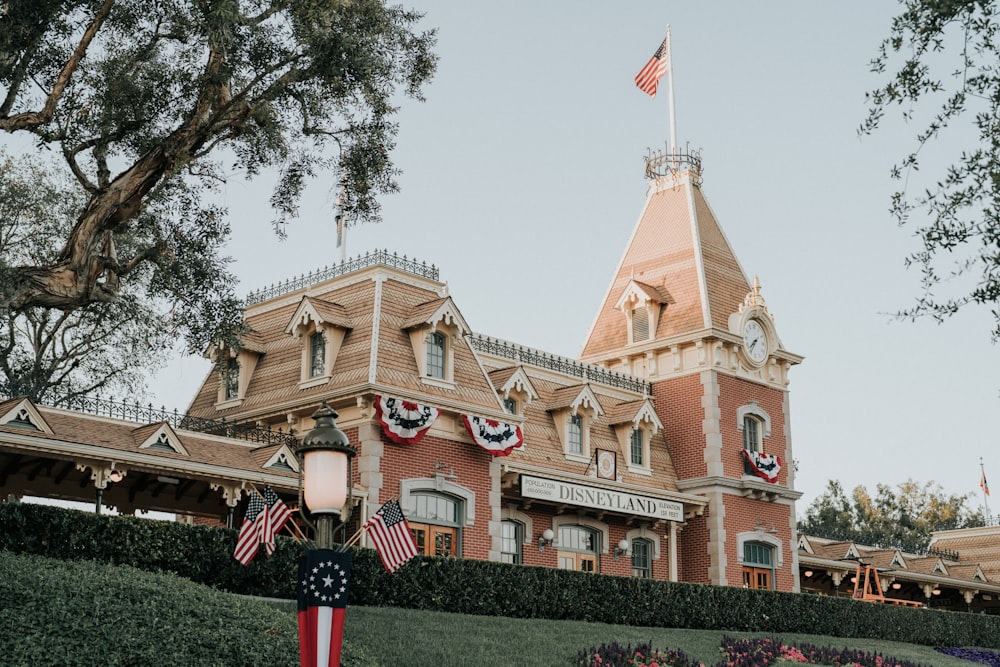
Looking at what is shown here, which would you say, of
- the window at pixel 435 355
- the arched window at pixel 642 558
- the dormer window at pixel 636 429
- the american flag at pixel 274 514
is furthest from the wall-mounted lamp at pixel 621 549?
the american flag at pixel 274 514

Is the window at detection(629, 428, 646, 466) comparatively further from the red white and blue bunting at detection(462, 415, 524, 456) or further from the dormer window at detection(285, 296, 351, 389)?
the dormer window at detection(285, 296, 351, 389)

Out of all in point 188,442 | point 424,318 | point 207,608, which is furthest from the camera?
point 424,318

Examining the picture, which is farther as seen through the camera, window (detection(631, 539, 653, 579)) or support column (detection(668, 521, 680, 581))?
window (detection(631, 539, 653, 579))

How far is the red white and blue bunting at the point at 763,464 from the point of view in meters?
33.2

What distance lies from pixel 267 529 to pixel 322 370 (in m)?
12.8

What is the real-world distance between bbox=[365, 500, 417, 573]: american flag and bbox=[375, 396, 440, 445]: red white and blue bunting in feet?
27.9

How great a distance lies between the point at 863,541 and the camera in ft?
140

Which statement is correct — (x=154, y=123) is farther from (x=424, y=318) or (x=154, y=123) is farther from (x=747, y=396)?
(x=747, y=396)

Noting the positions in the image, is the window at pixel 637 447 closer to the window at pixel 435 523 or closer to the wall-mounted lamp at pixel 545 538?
the wall-mounted lamp at pixel 545 538

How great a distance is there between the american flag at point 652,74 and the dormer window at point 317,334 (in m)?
15.3

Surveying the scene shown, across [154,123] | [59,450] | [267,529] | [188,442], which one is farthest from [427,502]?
[267,529]

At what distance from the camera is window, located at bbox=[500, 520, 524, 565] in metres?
28.0

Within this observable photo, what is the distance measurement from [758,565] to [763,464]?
289 centimetres

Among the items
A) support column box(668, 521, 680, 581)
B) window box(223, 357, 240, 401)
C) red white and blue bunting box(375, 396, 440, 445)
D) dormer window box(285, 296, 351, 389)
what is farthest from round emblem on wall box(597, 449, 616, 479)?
window box(223, 357, 240, 401)
